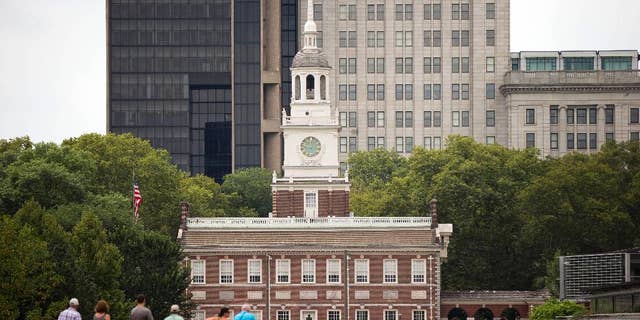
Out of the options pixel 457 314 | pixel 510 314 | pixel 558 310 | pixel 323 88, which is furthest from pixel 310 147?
pixel 558 310

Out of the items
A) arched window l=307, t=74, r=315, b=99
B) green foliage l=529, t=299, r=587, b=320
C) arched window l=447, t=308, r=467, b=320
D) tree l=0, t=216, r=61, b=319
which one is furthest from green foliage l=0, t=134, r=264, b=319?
green foliage l=529, t=299, r=587, b=320

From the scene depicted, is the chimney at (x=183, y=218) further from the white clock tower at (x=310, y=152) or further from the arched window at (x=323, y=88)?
the arched window at (x=323, y=88)

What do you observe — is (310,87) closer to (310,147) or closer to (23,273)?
A: (310,147)

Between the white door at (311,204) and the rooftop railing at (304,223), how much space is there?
2.76 meters

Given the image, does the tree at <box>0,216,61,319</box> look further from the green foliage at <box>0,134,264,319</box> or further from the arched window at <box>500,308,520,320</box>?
the arched window at <box>500,308,520,320</box>

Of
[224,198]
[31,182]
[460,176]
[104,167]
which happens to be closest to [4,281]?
[31,182]

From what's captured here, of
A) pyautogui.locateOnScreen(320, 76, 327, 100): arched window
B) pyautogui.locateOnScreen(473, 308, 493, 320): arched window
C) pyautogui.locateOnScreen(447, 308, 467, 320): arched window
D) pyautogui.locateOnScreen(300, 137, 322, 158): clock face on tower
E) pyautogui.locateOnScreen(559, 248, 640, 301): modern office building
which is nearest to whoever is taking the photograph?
pyautogui.locateOnScreen(559, 248, 640, 301): modern office building

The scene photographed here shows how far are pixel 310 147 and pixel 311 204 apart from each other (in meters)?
4.44

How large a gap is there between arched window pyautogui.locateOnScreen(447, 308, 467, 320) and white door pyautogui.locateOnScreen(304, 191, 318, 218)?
11330mm

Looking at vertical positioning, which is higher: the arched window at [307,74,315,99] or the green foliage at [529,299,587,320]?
the arched window at [307,74,315,99]

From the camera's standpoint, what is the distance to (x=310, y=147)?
149 metres

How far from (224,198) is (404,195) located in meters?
27.0

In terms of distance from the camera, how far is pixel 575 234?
148125mm

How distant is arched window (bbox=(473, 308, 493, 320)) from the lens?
145250mm
